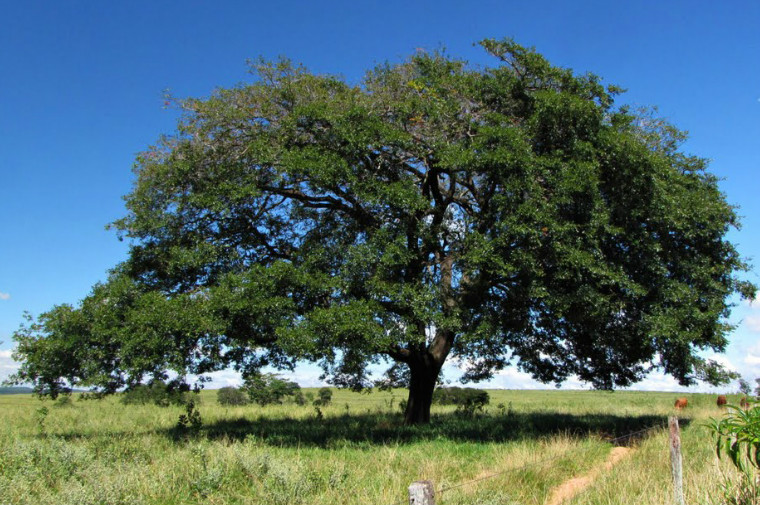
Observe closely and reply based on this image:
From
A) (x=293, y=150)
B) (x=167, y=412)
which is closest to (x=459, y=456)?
(x=293, y=150)

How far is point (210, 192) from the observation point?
14.6 m

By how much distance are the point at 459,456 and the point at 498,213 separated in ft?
19.5

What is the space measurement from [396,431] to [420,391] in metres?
2.63

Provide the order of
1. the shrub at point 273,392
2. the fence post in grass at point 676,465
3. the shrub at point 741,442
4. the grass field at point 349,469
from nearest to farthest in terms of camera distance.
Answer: the shrub at point 741,442 → the fence post in grass at point 676,465 → the grass field at point 349,469 → the shrub at point 273,392

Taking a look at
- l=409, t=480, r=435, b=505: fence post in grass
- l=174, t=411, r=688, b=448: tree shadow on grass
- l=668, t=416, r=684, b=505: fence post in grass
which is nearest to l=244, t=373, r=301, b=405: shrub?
l=174, t=411, r=688, b=448: tree shadow on grass

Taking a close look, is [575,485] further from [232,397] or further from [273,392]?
[232,397]

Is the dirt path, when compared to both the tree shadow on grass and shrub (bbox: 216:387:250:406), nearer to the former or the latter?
the tree shadow on grass

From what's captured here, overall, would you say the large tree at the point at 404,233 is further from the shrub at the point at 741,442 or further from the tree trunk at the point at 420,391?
the shrub at the point at 741,442

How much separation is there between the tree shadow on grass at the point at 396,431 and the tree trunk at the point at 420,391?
64cm

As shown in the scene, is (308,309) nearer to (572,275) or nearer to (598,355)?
(572,275)

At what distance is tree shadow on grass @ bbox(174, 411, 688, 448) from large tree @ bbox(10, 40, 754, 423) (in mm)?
2197

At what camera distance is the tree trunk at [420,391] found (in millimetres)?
18297

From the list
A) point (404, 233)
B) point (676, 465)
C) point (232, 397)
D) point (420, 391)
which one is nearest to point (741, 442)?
point (676, 465)

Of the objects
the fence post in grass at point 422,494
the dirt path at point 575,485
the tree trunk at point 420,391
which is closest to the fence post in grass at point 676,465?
the dirt path at point 575,485
